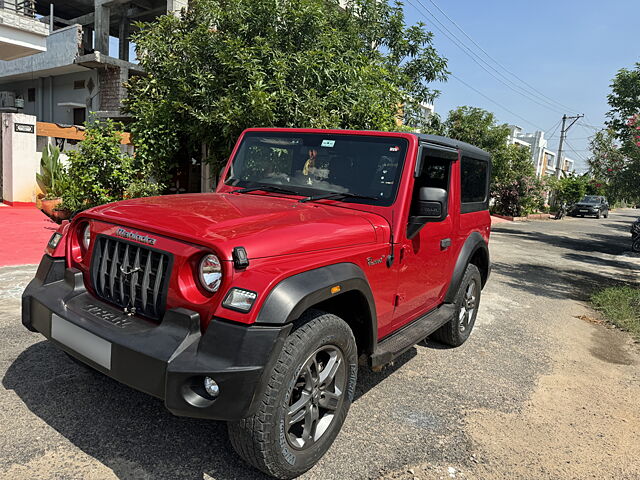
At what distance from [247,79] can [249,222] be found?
5.31 m

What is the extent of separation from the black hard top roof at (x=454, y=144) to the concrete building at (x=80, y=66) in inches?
474

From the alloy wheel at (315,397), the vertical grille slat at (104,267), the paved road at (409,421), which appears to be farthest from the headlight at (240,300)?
the paved road at (409,421)

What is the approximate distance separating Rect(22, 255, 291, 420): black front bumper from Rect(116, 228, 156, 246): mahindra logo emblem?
0.39m

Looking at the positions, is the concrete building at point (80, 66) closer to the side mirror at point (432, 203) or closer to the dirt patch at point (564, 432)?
the side mirror at point (432, 203)

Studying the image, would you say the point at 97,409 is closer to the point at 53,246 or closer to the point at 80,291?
the point at 80,291

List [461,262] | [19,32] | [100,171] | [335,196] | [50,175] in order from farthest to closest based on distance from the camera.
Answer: [19,32] < [50,175] < [100,171] < [461,262] < [335,196]

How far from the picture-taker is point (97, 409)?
2.95 m

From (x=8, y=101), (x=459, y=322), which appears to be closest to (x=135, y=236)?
(x=459, y=322)

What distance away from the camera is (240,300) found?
6.97 feet

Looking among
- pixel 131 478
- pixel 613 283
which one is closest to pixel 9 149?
pixel 131 478

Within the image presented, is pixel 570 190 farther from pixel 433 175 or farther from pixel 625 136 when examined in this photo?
pixel 433 175

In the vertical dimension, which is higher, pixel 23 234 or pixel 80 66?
pixel 80 66

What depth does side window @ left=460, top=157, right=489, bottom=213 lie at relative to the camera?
4316 mm

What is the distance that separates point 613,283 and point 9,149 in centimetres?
1366
